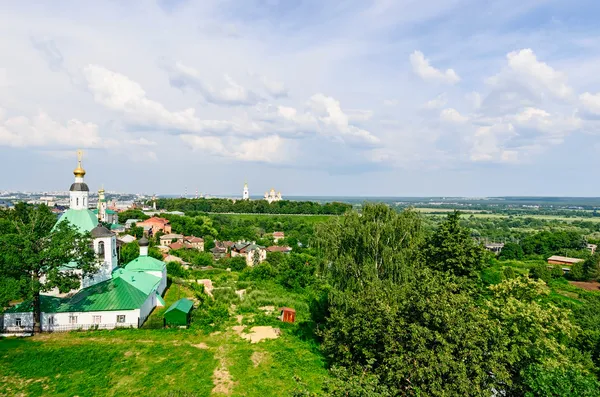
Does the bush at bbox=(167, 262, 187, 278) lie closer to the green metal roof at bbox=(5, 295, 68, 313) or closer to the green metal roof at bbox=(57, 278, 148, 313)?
the green metal roof at bbox=(57, 278, 148, 313)

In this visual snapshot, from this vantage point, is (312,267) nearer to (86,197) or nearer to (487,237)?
(86,197)

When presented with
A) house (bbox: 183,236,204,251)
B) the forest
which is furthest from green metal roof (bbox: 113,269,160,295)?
house (bbox: 183,236,204,251)

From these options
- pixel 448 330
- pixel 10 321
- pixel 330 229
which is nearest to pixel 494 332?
pixel 448 330

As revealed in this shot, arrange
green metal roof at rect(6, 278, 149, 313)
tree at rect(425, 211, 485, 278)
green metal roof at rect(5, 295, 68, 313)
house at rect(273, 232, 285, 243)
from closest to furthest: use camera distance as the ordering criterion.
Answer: green metal roof at rect(5, 295, 68, 313) < tree at rect(425, 211, 485, 278) < green metal roof at rect(6, 278, 149, 313) < house at rect(273, 232, 285, 243)

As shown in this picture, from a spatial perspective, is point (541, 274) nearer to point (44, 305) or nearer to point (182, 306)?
point (182, 306)

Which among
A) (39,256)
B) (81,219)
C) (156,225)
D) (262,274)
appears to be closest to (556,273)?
(262,274)

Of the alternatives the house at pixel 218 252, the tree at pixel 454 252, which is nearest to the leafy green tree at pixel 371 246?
the tree at pixel 454 252

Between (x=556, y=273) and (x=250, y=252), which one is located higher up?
(x=250, y=252)
